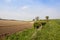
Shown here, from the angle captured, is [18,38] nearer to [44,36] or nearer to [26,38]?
[26,38]

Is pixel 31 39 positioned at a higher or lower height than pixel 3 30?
Answer: lower

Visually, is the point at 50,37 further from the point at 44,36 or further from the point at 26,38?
the point at 26,38

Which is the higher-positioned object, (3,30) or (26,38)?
(3,30)

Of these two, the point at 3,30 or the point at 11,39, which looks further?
the point at 11,39

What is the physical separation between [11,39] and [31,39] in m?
0.93

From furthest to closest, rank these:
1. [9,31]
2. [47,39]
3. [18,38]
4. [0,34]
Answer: [18,38] < [47,39] < [9,31] < [0,34]

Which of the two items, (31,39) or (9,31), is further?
(31,39)

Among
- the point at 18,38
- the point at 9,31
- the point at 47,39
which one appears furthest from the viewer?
the point at 18,38

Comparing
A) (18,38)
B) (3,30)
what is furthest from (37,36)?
(3,30)

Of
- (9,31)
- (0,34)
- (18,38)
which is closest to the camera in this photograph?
(0,34)

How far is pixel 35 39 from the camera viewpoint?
289 inches

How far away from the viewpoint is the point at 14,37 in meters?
7.57

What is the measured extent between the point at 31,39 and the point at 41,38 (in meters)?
0.46

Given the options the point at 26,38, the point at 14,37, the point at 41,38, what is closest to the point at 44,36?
the point at 41,38
